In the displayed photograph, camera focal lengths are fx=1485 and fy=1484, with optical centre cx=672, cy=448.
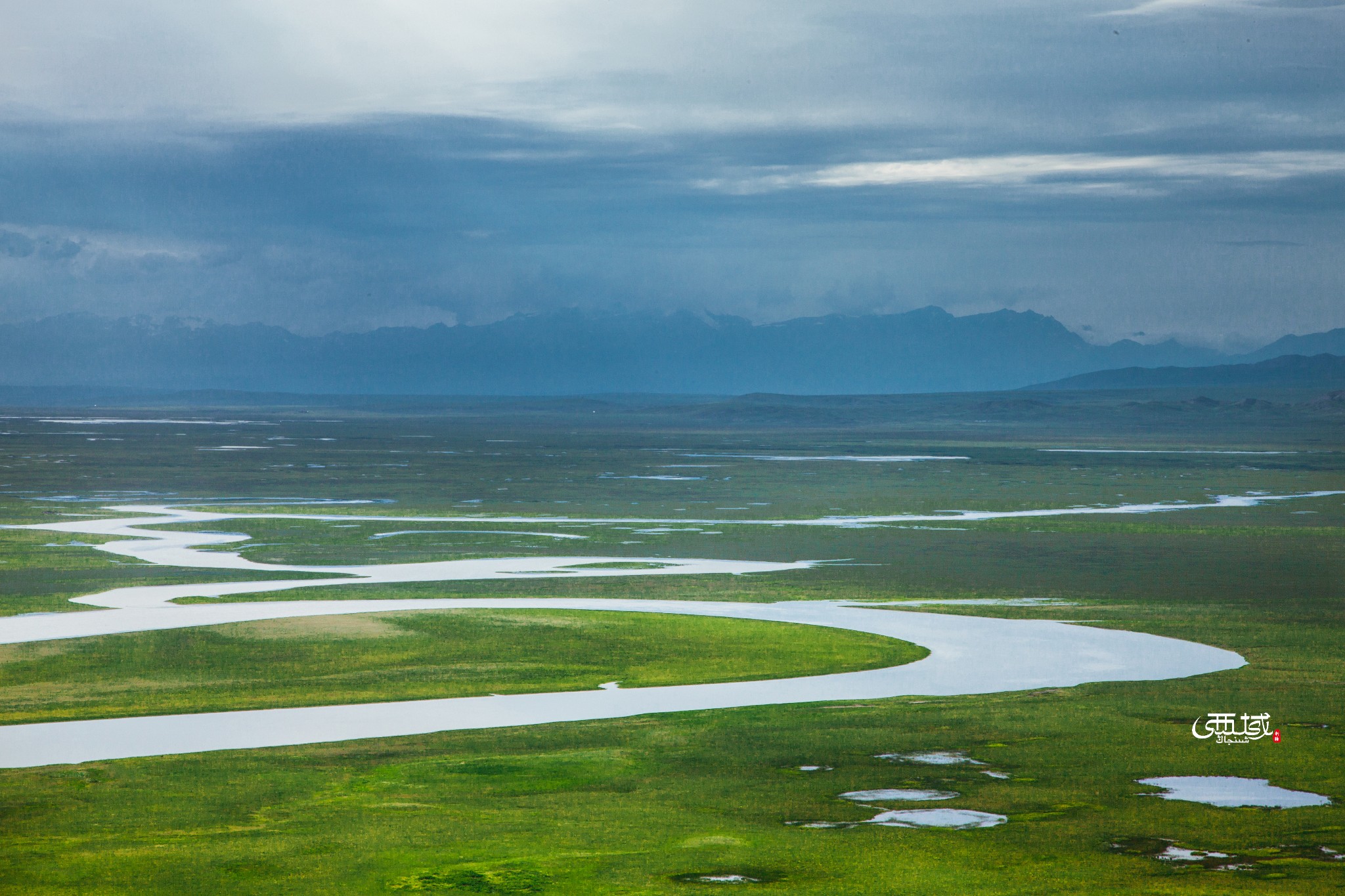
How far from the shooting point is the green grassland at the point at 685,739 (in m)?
13.4

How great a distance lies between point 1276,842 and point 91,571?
1188 inches

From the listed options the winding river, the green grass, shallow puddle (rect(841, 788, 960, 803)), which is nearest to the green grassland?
the green grass

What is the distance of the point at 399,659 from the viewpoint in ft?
82.5

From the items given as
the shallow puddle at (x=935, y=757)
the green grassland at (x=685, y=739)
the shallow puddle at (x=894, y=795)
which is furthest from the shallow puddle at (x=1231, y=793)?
the shallow puddle at (x=894, y=795)

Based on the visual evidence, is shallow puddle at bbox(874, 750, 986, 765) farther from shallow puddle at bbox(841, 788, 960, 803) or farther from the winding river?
the winding river

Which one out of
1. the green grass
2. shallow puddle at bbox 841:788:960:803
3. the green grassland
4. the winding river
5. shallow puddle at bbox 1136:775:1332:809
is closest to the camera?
the green grassland

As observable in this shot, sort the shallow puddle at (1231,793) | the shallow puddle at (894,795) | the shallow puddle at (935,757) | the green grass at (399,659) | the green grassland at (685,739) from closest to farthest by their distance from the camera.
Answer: the green grassland at (685,739)
the shallow puddle at (1231,793)
the shallow puddle at (894,795)
the shallow puddle at (935,757)
the green grass at (399,659)

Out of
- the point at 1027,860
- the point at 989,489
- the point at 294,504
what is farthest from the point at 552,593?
the point at 989,489

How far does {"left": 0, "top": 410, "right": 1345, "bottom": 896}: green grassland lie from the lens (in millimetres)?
13438

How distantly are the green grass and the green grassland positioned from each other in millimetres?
104

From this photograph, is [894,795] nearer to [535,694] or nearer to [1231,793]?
[1231,793]

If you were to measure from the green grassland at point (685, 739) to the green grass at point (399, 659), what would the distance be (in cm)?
10

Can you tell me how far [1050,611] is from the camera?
31.3 m

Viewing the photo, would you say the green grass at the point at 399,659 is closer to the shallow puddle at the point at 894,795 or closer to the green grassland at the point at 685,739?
the green grassland at the point at 685,739
